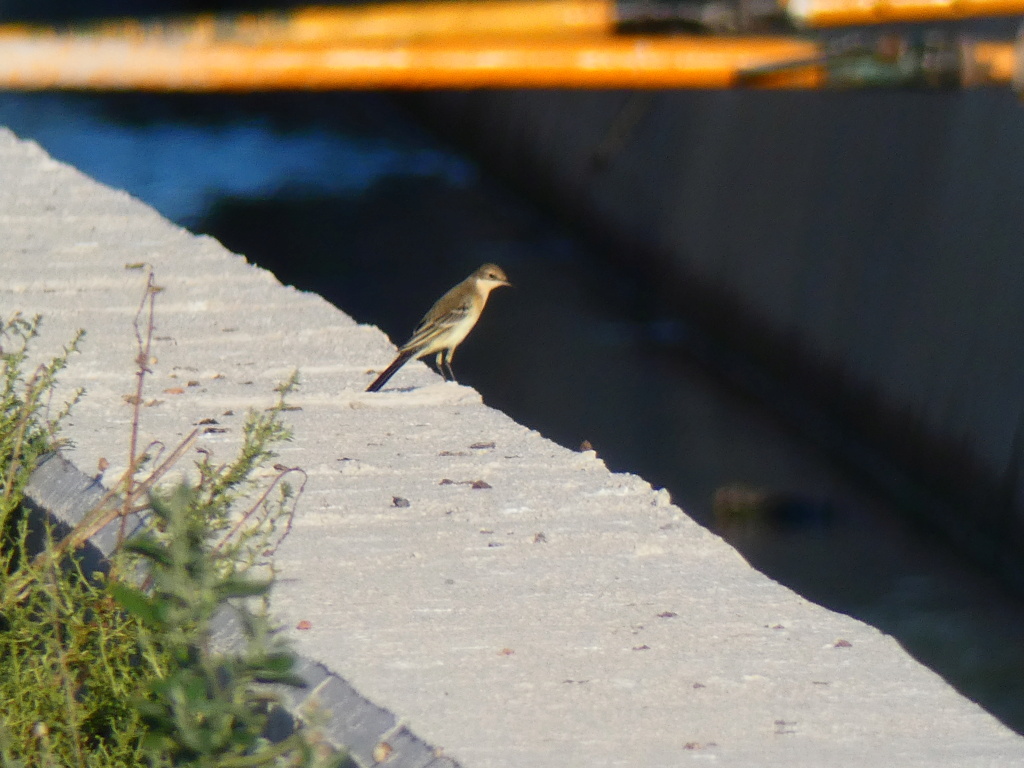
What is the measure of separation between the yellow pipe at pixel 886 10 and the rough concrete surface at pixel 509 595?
5312mm

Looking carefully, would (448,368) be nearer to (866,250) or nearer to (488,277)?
(488,277)

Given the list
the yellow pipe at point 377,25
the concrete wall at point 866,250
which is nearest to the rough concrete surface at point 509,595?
the concrete wall at point 866,250

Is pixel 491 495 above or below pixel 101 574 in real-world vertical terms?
above

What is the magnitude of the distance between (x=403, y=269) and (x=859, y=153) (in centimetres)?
517

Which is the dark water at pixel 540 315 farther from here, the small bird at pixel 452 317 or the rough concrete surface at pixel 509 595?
the rough concrete surface at pixel 509 595

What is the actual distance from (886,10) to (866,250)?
1.44 m

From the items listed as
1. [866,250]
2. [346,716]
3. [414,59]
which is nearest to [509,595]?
[346,716]

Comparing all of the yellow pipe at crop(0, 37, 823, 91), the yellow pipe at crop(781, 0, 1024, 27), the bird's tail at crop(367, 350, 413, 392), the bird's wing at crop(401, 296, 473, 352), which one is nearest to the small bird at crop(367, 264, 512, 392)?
the bird's wing at crop(401, 296, 473, 352)

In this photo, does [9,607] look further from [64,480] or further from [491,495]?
[491,495]

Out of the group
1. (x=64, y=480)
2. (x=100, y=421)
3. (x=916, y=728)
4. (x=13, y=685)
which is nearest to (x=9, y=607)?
(x=13, y=685)

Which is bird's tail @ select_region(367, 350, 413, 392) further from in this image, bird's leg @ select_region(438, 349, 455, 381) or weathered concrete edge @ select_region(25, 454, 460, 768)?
bird's leg @ select_region(438, 349, 455, 381)

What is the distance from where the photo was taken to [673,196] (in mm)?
13680

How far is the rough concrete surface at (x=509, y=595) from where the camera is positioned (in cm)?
262

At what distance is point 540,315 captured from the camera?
13.3 meters
